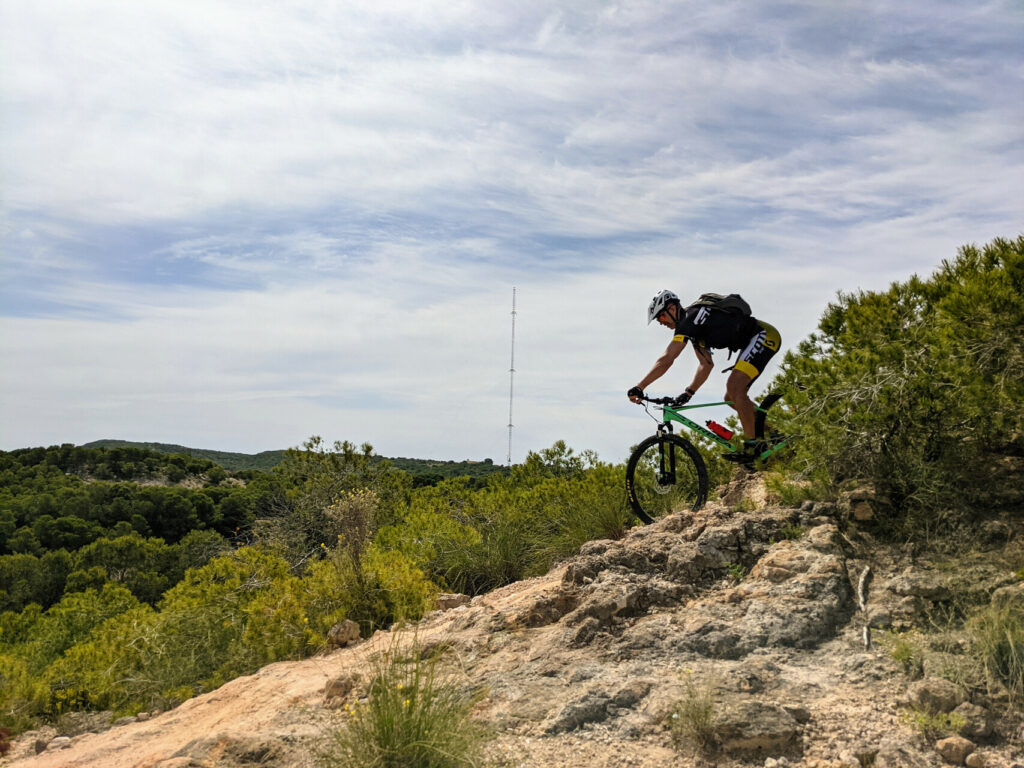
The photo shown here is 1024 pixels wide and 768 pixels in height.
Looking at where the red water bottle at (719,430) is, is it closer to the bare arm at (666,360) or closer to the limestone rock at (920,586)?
the bare arm at (666,360)

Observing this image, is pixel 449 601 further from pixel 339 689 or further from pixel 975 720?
pixel 975 720

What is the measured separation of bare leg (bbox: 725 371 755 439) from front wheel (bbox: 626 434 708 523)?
1.87 ft

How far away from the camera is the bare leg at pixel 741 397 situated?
7.21 m

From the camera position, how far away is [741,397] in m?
7.24

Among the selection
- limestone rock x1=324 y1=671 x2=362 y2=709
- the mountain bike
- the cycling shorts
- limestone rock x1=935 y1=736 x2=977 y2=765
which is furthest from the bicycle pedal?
limestone rock x1=324 y1=671 x2=362 y2=709

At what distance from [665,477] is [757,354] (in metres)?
1.59

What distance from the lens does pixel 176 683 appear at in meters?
7.10

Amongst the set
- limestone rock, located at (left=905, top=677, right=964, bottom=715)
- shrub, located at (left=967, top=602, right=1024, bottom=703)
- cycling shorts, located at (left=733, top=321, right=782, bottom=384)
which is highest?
cycling shorts, located at (left=733, top=321, right=782, bottom=384)

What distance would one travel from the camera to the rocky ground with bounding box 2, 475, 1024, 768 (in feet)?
12.1

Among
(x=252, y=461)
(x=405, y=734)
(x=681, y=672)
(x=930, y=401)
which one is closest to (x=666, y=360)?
(x=930, y=401)

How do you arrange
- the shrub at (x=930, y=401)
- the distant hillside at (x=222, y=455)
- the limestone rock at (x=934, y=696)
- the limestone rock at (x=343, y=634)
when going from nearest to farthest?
1. the limestone rock at (x=934, y=696)
2. the shrub at (x=930, y=401)
3. the limestone rock at (x=343, y=634)
4. the distant hillside at (x=222, y=455)

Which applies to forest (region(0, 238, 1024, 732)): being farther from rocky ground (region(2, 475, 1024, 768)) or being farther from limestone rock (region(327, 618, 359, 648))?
rocky ground (region(2, 475, 1024, 768))

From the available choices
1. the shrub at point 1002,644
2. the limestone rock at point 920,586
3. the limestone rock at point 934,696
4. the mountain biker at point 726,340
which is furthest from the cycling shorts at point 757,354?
the limestone rock at point 934,696

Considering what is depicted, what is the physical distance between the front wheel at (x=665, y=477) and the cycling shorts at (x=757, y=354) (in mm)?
913
